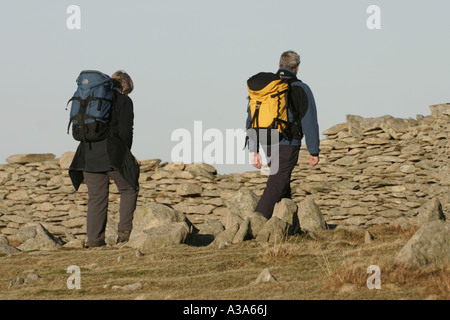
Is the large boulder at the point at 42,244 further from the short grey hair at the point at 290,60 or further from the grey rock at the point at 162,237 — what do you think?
the short grey hair at the point at 290,60

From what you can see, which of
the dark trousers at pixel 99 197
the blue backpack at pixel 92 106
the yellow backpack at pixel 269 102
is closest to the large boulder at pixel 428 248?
the yellow backpack at pixel 269 102

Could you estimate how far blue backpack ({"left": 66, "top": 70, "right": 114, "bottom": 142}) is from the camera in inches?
298

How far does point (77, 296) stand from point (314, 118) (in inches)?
142

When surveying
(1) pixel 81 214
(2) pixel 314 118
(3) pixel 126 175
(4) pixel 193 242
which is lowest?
(1) pixel 81 214

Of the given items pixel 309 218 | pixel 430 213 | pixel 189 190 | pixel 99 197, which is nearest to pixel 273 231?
pixel 309 218

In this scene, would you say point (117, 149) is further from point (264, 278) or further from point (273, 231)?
point (264, 278)

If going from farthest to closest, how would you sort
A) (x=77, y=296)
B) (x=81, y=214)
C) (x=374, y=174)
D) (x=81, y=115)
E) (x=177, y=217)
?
(x=81, y=214)
(x=374, y=174)
(x=177, y=217)
(x=81, y=115)
(x=77, y=296)

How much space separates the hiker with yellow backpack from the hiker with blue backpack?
5.15 feet

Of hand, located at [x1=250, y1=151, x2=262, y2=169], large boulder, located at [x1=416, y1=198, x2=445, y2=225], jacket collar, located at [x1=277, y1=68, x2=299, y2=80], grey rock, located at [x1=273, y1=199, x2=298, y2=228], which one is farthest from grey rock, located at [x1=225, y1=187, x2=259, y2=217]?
jacket collar, located at [x1=277, y1=68, x2=299, y2=80]

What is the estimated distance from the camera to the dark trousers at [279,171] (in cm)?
745

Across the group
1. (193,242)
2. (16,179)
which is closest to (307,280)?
(193,242)

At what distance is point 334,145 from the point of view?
13.8 meters

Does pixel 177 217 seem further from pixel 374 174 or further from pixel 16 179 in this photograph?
pixel 16 179
